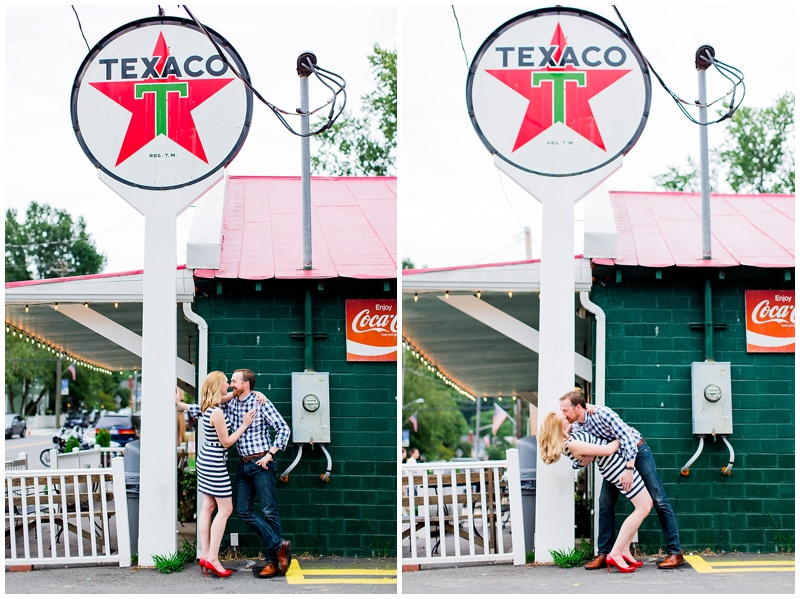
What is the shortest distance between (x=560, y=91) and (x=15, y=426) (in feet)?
99.0

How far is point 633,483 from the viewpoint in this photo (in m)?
5.61

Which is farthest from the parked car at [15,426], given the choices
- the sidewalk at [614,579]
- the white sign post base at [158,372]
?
the sidewalk at [614,579]

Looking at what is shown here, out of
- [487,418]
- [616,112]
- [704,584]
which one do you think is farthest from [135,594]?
[487,418]

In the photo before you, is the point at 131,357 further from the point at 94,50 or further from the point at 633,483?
the point at 633,483

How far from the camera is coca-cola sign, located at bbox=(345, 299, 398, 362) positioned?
6.30m

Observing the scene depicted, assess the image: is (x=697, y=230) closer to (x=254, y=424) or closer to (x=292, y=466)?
(x=292, y=466)

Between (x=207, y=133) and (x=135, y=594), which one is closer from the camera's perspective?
(x=135, y=594)

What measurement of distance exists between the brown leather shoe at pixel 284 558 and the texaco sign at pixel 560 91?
10.1 ft

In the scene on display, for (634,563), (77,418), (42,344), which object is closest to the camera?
(634,563)

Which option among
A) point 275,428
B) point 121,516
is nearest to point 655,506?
point 275,428

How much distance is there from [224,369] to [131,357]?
4179 mm

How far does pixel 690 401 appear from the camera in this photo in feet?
20.4

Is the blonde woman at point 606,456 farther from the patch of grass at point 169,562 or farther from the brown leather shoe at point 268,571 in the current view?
the patch of grass at point 169,562

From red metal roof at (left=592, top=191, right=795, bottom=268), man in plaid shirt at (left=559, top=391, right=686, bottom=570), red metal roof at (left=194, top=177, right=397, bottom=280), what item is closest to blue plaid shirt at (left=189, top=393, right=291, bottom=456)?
red metal roof at (left=194, top=177, right=397, bottom=280)
